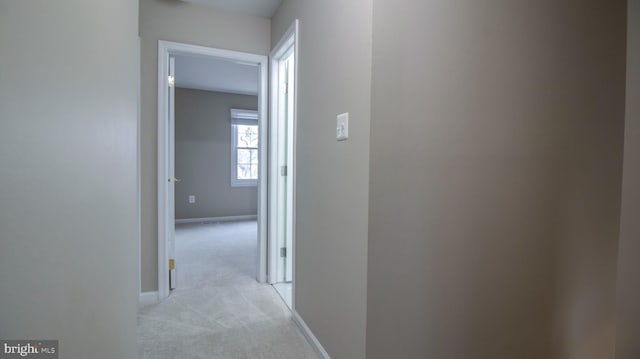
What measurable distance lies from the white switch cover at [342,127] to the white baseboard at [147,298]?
2.09m

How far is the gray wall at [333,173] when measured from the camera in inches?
53.5

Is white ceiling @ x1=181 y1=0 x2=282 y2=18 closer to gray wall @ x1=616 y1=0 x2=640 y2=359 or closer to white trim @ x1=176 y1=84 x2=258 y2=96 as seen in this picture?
gray wall @ x1=616 y1=0 x2=640 y2=359

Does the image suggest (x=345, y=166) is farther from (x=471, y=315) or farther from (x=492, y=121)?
(x=471, y=315)

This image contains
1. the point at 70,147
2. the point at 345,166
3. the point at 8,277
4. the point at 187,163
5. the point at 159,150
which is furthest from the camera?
the point at 187,163

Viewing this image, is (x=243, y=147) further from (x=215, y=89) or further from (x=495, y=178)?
(x=495, y=178)

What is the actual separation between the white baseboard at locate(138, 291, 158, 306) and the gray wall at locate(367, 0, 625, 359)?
1.98 metres

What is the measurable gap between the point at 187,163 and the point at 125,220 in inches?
188

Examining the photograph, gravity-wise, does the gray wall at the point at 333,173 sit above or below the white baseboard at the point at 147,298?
above

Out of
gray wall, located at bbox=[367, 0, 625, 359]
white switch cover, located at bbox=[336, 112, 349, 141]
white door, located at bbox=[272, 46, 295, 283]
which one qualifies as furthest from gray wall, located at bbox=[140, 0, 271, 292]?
gray wall, located at bbox=[367, 0, 625, 359]

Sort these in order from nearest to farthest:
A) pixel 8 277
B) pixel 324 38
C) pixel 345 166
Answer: pixel 8 277 < pixel 345 166 < pixel 324 38

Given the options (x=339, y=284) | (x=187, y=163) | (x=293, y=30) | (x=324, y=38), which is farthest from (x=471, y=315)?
(x=187, y=163)

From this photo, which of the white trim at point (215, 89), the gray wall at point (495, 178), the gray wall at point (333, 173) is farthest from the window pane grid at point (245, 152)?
the gray wall at point (495, 178)

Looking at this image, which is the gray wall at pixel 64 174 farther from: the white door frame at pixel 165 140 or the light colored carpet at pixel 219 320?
the white door frame at pixel 165 140

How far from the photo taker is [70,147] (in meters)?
0.76
